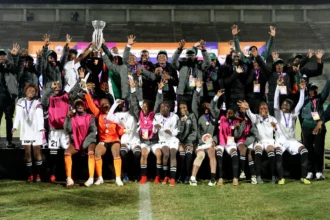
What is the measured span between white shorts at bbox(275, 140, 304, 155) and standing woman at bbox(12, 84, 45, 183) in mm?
3875

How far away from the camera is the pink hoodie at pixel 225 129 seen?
314 inches

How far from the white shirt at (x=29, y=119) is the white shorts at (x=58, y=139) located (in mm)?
226

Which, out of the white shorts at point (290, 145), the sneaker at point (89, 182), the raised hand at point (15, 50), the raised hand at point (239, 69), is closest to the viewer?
the sneaker at point (89, 182)

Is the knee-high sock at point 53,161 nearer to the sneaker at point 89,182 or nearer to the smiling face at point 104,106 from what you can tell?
the sneaker at point 89,182

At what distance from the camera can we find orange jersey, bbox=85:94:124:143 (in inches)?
311

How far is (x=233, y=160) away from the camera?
303 inches

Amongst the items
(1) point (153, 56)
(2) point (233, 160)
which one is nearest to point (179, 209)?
(2) point (233, 160)

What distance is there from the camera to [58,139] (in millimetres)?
7930

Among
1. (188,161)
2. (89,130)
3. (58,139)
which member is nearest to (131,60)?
(89,130)

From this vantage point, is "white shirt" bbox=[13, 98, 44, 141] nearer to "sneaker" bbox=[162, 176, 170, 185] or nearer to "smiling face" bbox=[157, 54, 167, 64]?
"sneaker" bbox=[162, 176, 170, 185]

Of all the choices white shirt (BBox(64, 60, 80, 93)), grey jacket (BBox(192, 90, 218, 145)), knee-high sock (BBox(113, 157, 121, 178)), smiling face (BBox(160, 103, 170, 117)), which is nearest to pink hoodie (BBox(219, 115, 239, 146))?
grey jacket (BBox(192, 90, 218, 145))

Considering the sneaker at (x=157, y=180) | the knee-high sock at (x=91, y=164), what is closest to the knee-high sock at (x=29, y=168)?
the knee-high sock at (x=91, y=164)

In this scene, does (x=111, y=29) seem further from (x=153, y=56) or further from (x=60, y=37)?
(x=153, y=56)

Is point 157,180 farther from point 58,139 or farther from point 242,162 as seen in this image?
point 58,139
